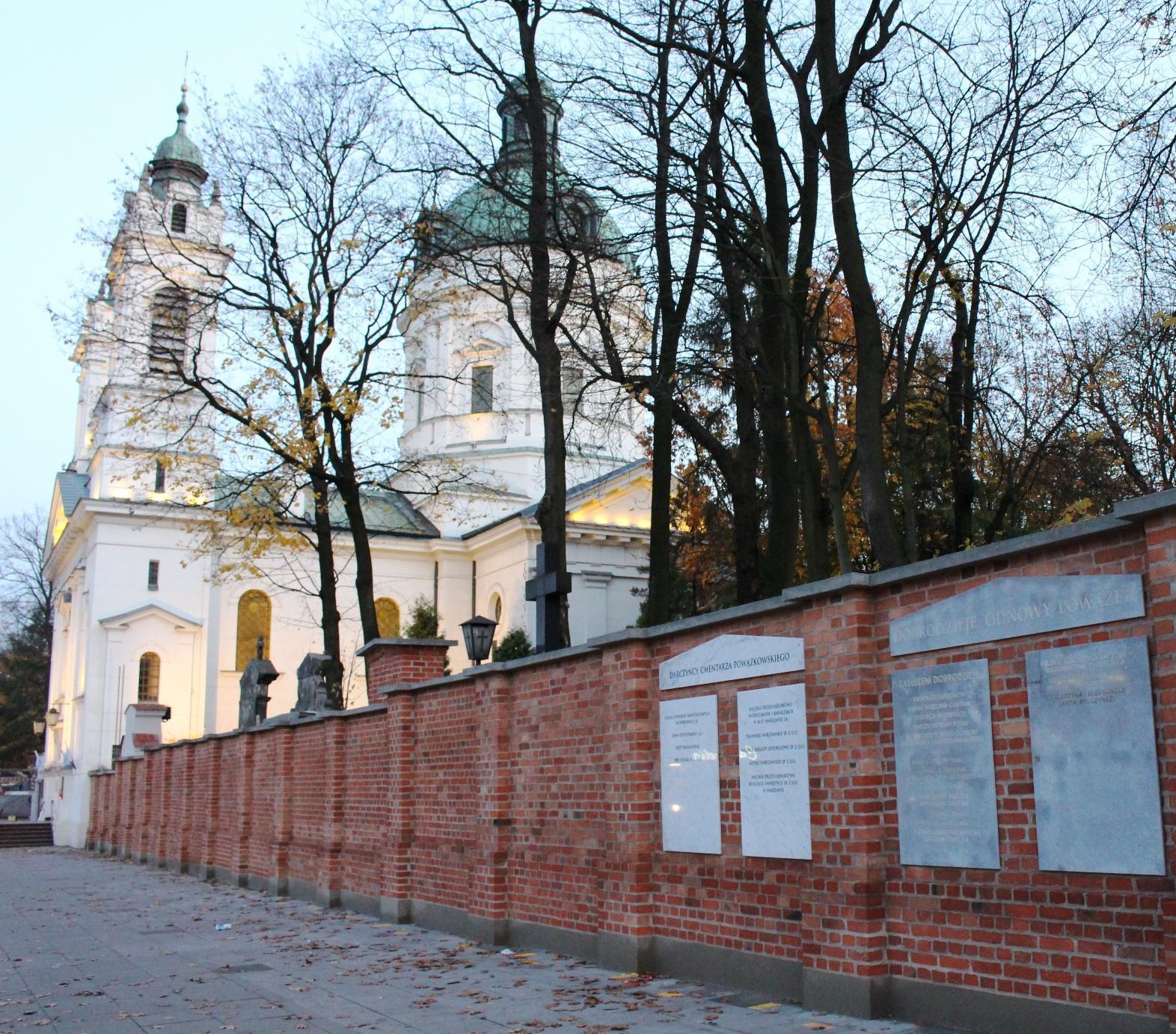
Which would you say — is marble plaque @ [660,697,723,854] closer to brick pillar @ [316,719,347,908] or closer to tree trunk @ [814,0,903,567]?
tree trunk @ [814,0,903,567]

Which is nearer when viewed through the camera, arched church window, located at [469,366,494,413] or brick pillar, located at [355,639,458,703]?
brick pillar, located at [355,639,458,703]

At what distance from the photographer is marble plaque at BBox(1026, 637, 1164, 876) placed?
5629mm

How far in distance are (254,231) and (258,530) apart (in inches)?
215

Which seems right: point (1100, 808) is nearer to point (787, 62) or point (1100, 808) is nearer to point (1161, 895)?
point (1161, 895)

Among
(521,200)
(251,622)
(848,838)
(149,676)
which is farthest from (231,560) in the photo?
(848,838)

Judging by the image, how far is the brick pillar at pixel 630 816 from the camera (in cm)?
897

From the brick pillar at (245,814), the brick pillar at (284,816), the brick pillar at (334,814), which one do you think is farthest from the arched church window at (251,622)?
the brick pillar at (334,814)

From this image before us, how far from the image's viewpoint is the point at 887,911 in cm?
697

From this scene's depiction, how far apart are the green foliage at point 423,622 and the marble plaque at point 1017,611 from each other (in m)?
36.1

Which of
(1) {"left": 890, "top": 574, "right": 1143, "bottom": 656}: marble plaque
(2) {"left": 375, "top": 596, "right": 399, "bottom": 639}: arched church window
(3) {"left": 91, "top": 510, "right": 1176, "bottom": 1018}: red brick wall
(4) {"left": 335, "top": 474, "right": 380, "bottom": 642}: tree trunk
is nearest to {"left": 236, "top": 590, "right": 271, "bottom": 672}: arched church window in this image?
(2) {"left": 375, "top": 596, "right": 399, "bottom": 639}: arched church window

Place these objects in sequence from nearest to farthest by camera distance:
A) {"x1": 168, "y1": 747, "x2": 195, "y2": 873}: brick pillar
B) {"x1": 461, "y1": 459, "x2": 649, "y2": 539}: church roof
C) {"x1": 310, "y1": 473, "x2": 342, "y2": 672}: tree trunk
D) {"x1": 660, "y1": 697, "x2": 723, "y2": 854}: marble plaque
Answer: {"x1": 660, "y1": 697, "x2": 723, "y2": 854}: marble plaque → {"x1": 310, "y1": 473, "x2": 342, "y2": 672}: tree trunk → {"x1": 168, "y1": 747, "x2": 195, "y2": 873}: brick pillar → {"x1": 461, "y1": 459, "x2": 649, "y2": 539}: church roof

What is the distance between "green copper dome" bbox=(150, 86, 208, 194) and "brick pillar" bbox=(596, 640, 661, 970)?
124 ft

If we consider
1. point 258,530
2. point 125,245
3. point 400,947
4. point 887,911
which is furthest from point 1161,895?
point 125,245

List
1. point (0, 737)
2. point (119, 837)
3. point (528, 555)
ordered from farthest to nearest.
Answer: point (0, 737) → point (528, 555) → point (119, 837)
